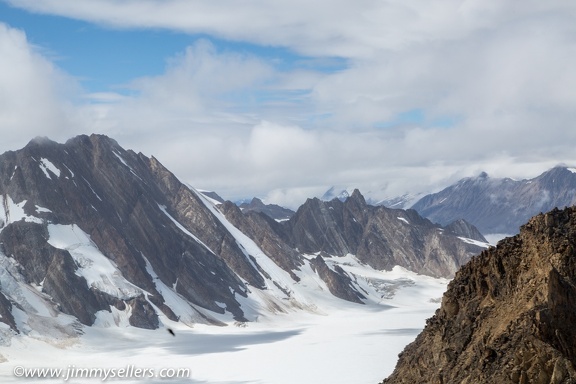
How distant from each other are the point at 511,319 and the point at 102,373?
139204 millimetres

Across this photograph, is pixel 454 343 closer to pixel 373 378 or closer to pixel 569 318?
pixel 569 318

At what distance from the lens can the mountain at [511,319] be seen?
172 feet

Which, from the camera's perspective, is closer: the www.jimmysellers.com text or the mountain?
the mountain

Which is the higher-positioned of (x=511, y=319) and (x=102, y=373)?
(x=511, y=319)

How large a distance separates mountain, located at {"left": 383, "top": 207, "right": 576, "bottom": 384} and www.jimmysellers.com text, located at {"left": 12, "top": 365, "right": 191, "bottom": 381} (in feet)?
395

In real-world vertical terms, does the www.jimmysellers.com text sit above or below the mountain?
below

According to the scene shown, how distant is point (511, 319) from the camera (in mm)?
57062

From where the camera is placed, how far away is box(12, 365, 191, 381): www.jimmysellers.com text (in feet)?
591

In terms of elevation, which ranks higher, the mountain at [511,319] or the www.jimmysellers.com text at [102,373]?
the mountain at [511,319]

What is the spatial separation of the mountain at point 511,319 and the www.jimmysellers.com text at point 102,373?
12049 cm

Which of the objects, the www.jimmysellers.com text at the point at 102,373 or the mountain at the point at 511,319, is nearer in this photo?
the mountain at the point at 511,319

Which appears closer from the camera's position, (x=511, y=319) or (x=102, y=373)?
(x=511, y=319)

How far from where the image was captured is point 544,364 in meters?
51.7

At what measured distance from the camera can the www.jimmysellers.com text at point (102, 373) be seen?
591 feet
